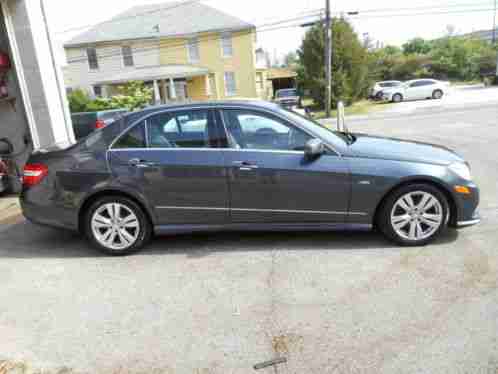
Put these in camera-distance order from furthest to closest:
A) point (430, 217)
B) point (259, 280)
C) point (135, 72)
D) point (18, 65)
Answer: point (135, 72) → point (18, 65) → point (430, 217) → point (259, 280)

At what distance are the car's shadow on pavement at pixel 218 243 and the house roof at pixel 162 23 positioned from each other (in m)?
30.2

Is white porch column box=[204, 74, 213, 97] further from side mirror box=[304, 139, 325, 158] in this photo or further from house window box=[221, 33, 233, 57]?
side mirror box=[304, 139, 325, 158]

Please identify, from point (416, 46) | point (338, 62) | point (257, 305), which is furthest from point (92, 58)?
point (416, 46)

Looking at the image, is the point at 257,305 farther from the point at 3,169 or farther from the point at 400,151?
the point at 3,169

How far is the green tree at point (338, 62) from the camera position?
2811 centimetres

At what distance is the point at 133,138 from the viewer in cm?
443

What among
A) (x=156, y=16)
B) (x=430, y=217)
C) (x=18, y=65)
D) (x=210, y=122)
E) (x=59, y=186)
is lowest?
(x=430, y=217)

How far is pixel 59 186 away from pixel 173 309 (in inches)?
82.0

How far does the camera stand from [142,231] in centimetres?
448

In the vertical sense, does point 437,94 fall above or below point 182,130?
below

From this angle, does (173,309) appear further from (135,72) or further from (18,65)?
(135,72)

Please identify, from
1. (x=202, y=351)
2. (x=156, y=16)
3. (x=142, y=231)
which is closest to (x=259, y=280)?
(x=202, y=351)

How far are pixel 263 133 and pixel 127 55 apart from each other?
109ft

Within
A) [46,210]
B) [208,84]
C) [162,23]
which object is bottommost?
[46,210]
